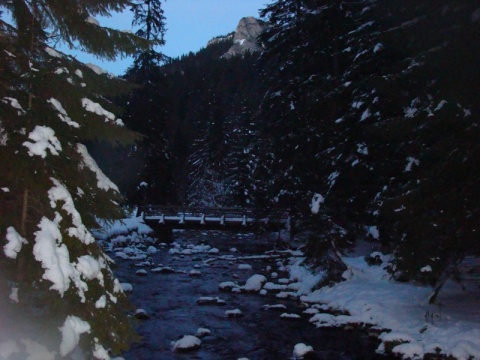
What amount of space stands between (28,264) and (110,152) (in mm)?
34468

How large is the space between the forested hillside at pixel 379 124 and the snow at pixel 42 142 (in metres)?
7.14

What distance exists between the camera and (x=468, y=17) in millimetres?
9031

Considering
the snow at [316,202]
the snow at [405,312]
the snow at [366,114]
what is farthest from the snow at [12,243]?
the snow at [316,202]

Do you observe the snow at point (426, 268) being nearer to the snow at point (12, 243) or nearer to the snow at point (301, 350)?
the snow at point (301, 350)

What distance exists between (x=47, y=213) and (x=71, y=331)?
122 centimetres

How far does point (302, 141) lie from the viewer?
1952 centimetres

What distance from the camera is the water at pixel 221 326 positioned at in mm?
9742

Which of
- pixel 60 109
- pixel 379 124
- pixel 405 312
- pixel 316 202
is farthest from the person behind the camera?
pixel 316 202

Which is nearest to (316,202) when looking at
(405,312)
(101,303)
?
(405,312)

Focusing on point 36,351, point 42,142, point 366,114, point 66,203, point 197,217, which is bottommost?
point 36,351

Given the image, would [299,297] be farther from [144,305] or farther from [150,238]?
[150,238]

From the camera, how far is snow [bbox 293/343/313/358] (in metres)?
9.62

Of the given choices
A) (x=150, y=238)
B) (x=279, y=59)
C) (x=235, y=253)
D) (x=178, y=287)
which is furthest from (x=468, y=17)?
(x=150, y=238)

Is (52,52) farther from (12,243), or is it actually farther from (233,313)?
(233,313)
